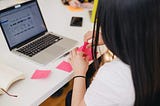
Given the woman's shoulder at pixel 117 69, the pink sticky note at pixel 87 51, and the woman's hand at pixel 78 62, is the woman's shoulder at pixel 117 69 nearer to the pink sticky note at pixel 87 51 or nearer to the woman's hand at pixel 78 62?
the woman's hand at pixel 78 62

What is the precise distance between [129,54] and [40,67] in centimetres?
55

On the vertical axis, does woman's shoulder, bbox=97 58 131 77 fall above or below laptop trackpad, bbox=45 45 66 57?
above

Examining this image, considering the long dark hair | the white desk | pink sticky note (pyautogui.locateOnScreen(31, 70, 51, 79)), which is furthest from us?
pink sticky note (pyautogui.locateOnScreen(31, 70, 51, 79))

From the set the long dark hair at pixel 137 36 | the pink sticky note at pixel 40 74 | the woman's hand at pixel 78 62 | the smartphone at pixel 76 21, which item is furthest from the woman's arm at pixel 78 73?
the smartphone at pixel 76 21

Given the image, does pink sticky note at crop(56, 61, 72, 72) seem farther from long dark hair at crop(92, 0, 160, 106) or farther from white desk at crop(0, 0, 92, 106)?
long dark hair at crop(92, 0, 160, 106)

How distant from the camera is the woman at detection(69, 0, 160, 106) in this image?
746 mm

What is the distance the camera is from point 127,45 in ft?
2.59

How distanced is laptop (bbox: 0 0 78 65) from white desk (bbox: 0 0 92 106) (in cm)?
5

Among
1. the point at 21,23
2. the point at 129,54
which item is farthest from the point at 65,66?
the point at 129,54

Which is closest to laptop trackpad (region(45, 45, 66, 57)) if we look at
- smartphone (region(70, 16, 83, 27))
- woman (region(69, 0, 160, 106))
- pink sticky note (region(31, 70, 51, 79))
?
pink sticky note (region(31, 70, 51, 79))

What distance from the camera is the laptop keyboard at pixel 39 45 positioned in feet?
4.34

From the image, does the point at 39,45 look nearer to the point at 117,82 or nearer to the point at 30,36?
the point at 30,36

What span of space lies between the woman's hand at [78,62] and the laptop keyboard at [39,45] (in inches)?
6.6

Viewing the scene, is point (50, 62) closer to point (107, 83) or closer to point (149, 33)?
point (107, 83)
